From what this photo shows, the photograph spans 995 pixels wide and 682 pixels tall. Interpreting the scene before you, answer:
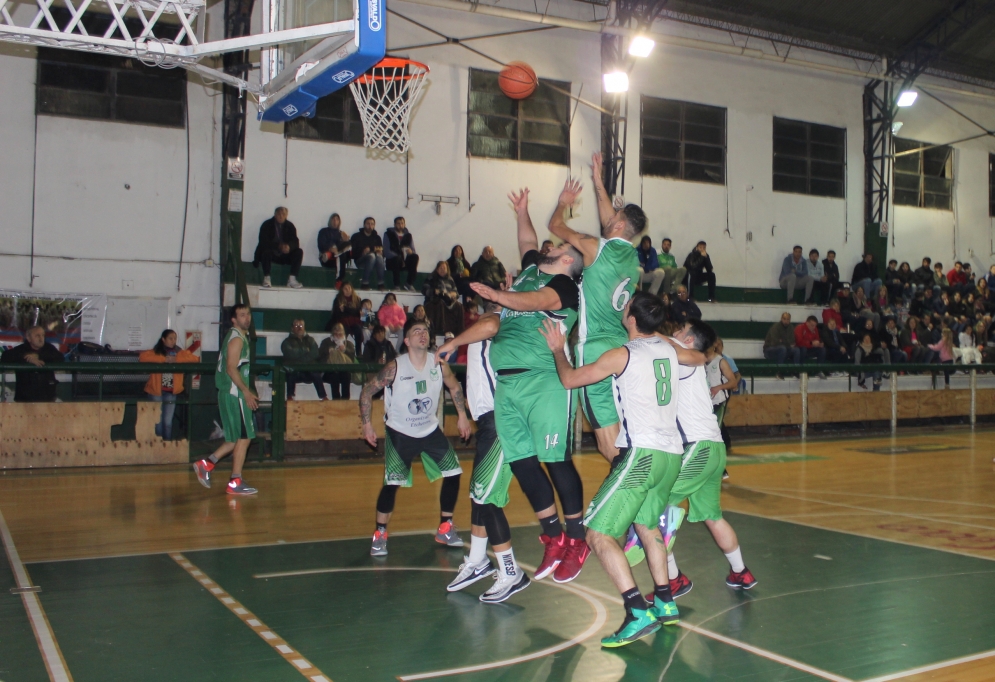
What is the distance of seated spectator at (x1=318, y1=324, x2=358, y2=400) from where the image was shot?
14.9m

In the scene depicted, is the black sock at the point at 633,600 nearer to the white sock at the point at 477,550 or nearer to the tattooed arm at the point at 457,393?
the white sock at the point at 477,550

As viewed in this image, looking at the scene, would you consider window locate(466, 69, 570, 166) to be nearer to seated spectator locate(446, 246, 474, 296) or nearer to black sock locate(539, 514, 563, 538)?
seated spectator locate(446, 246, 474, 296)

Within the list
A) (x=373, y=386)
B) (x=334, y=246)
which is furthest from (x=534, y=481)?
(x=334, y=246)

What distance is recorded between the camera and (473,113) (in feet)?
66.2

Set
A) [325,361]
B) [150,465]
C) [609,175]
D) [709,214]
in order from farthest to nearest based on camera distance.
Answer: [709,214] < [609,175] < [325,361] < [150,465]

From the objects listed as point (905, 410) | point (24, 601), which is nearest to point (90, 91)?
point (24, 601)

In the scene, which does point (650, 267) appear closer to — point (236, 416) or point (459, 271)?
point (459, 271)

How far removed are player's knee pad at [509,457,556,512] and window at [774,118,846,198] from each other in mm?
19990

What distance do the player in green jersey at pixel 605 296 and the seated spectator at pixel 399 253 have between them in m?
12.4

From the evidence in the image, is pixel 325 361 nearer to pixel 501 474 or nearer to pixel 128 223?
pixel 128 223

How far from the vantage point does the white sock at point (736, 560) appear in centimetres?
610

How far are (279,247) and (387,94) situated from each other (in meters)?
4.84

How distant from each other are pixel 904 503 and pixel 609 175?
1272 centimetres

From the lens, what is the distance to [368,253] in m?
17.9
